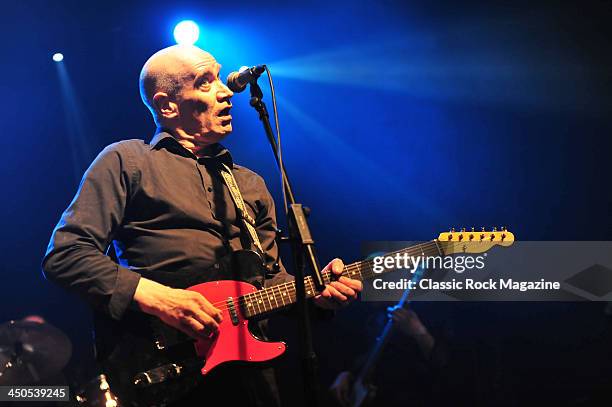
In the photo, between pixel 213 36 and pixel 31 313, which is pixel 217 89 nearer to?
pixel 213 36

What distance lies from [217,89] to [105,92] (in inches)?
96.4

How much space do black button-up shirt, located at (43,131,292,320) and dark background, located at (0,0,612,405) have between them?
2.27 metres

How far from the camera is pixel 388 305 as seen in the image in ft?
15.3

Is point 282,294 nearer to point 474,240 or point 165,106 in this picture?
point 165,106

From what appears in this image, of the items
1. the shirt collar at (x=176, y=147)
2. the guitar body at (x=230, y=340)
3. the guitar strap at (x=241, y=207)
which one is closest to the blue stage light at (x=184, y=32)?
the shirt collar at (x=176, y=147)

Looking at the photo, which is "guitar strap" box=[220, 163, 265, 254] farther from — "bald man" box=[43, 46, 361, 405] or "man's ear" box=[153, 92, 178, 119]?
"man's ear" box=[153, 92, 178, 119]

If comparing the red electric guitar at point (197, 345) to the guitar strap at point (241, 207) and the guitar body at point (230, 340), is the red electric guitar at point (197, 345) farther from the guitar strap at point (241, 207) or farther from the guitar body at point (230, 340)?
the guitar strap at point (241, 207)

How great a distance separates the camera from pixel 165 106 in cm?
291

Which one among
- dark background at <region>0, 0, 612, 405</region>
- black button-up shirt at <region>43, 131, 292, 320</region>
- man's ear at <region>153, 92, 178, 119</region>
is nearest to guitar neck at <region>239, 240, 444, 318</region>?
black button-up shirt at <region>43, 131, 292, 320</region>

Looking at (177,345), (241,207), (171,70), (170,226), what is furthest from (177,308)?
(171,70)

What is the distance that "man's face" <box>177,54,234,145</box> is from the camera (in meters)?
2.86

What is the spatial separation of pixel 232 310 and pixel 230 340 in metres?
0.12

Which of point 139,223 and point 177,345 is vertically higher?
point 139,223

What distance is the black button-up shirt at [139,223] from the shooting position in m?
2.23
